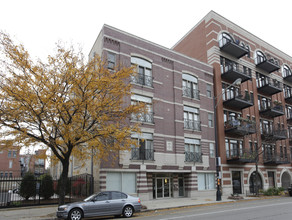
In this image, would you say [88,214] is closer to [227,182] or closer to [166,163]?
[166,163]

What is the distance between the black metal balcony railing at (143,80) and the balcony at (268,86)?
661 inches

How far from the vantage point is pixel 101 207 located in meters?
13.2

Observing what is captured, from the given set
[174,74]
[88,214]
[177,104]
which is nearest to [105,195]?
[88,214]

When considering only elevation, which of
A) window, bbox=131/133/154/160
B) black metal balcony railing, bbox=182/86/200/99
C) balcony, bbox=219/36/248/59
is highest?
balcony, bbox=219/36/248/59

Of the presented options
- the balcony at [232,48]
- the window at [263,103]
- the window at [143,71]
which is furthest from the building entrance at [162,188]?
the window at [263,103]

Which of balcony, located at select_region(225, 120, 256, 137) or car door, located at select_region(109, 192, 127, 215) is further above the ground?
balcony, located at select_region(225, 120, 256, 137)

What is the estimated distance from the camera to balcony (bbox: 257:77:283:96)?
3323 cm

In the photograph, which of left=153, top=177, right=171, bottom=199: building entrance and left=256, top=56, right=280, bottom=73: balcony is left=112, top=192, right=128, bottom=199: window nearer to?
left=153, top=177, right=171, bottom=199: building entrance

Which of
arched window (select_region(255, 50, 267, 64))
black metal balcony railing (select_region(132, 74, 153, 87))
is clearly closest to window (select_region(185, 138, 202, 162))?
black metal balcony railing (select_region(132, 74, 153, 87))

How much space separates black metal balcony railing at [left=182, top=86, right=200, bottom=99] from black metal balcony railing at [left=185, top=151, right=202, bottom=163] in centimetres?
576

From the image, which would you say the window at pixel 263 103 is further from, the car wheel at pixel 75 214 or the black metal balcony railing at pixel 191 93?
the car wheel at pixel 75 214

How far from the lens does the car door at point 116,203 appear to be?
528 inches

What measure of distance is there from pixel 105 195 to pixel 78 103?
197 inches

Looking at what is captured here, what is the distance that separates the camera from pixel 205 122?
2714 centimetres
